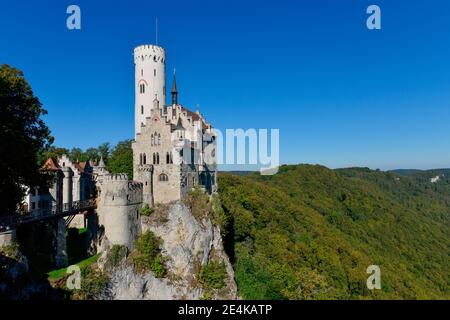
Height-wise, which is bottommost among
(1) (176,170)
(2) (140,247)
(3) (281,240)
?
(3) (281,240)

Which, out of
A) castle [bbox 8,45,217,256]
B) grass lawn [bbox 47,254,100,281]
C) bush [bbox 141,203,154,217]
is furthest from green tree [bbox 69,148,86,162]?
grass lawn [bbox 47,254,100,281]

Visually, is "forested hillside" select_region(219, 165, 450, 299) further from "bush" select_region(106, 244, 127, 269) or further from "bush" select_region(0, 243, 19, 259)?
"bush" select_region(0, 243, 19, 259)

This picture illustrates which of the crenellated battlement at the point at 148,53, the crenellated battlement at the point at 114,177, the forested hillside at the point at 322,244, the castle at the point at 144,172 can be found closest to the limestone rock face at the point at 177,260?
the castle at the point at 144,172
